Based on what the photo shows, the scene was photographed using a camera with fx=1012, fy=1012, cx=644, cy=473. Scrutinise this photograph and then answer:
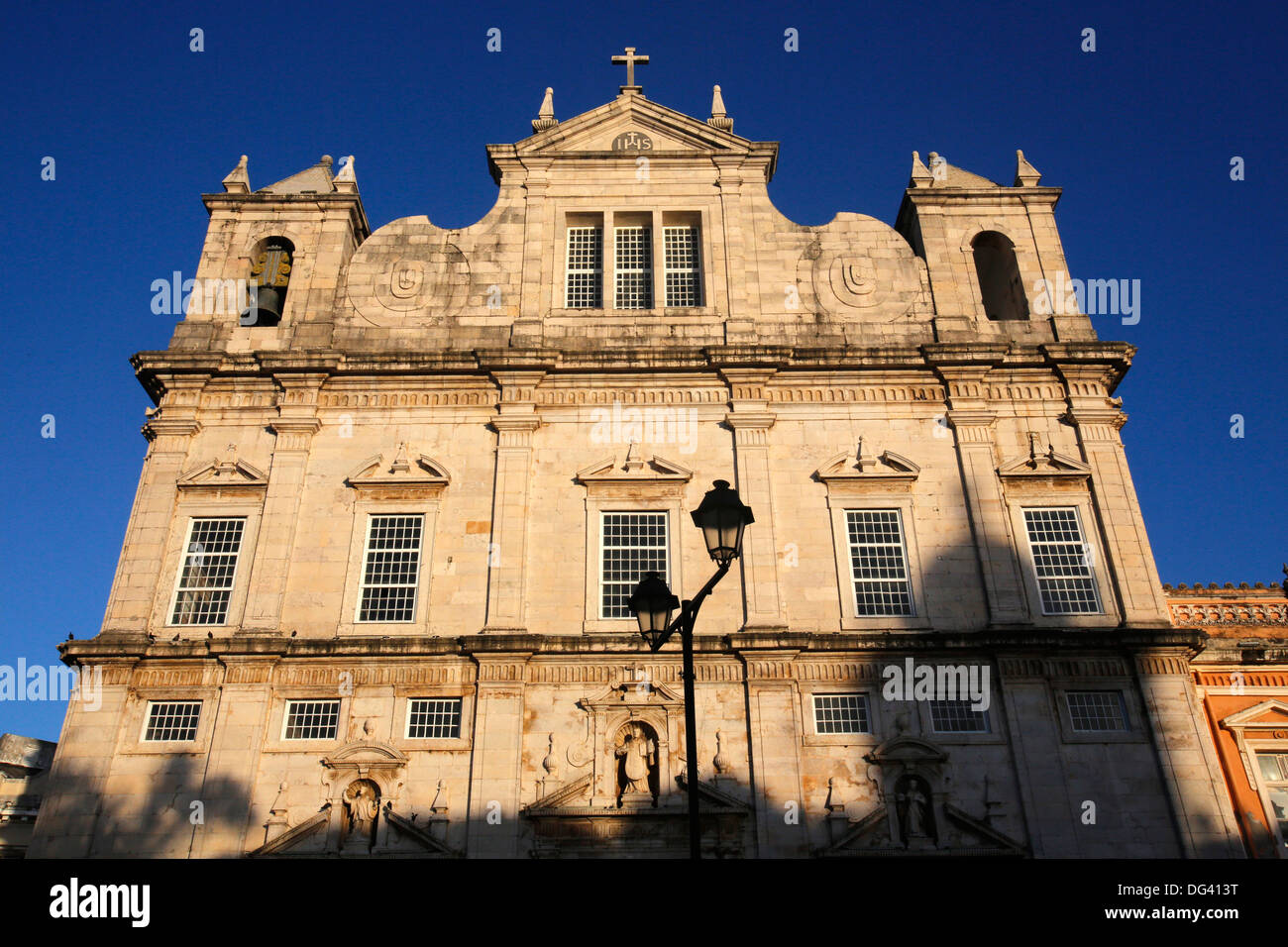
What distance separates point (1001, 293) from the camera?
82.0ft

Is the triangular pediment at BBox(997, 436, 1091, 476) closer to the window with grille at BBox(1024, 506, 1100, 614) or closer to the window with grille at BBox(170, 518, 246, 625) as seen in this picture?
the window with grille at BBox(1024, 506, 1100, 614)

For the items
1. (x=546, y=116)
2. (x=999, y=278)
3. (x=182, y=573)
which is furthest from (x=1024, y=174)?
(x=182, y=573)

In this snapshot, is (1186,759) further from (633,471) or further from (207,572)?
(207,572)

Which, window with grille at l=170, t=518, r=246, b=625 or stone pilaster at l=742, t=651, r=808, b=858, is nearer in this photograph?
stone pilaster at l=742, t=651, r=808, b=858

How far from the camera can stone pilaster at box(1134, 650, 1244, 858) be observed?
692 inches

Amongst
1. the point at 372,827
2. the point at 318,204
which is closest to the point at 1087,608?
the point at 372,827

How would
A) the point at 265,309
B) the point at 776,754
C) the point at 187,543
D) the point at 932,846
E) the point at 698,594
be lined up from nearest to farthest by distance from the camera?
the point at 698,594 < the point at 932,846 < the point at 776,754 < the point at 187,543 < the point at 265,309

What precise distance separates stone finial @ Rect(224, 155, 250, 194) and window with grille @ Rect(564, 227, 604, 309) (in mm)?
8188

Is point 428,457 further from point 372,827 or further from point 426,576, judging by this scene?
point 372,827

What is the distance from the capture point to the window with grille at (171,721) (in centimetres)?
1869

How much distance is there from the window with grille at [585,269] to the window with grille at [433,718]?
32.1 ft

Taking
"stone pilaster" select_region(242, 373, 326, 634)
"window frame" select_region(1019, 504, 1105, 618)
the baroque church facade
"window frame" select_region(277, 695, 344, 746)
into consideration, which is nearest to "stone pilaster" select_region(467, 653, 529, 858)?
the baroque church facade

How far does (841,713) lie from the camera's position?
18734mm

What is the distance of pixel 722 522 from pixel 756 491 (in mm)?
10124
